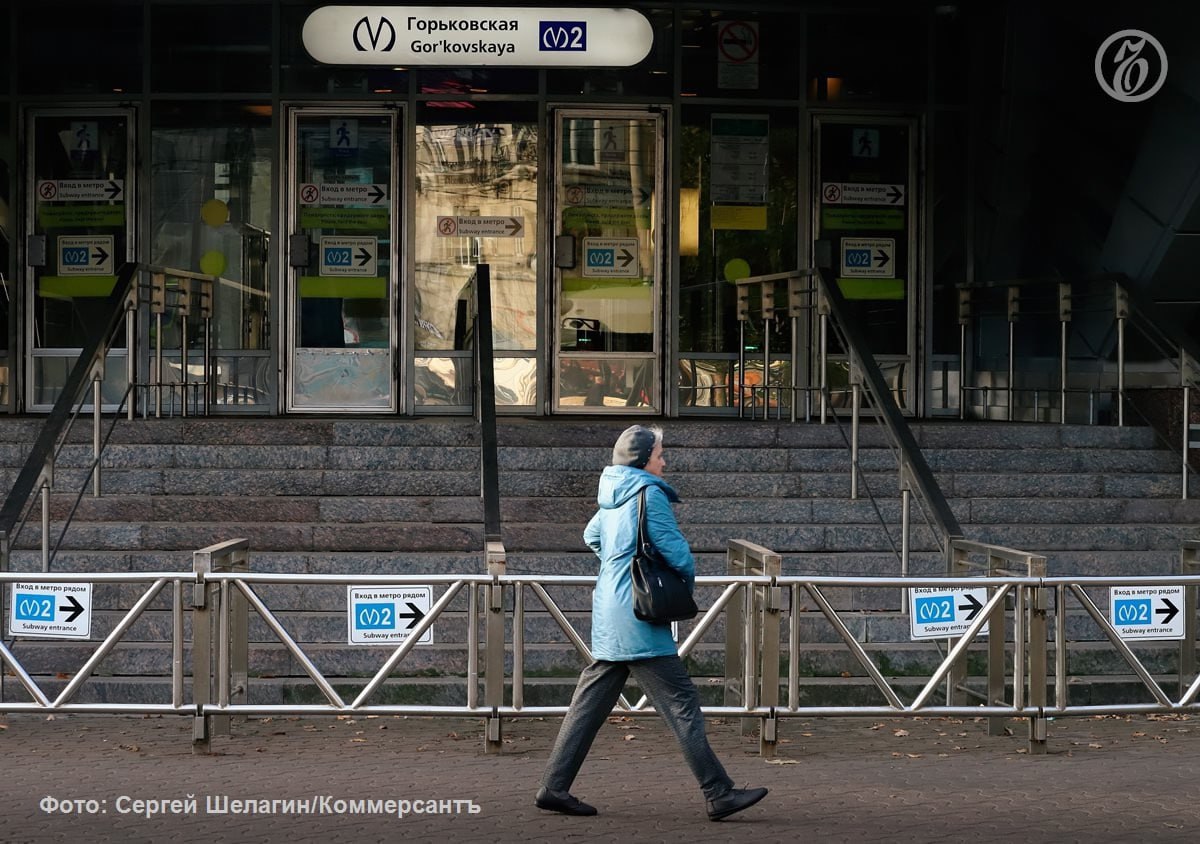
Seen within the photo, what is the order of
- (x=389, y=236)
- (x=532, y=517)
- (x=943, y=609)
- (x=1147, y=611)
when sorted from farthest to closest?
(x=389, y=236), (x=532, y=517), (x=1147, y=611), (x=943, y=609)

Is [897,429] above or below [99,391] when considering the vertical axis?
below

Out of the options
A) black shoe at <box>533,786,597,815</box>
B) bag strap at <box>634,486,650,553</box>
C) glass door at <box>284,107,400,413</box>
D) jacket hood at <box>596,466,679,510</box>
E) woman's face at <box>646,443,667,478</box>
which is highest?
glass door at <box>284,107,400,413</box>

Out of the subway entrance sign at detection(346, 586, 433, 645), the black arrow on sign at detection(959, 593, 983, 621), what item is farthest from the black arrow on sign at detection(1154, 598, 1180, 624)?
the subway entrance sign at detection(346, 586, 433, 645)

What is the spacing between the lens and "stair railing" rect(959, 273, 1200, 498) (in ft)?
42.2

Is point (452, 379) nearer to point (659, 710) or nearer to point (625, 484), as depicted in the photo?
point (625, 484)

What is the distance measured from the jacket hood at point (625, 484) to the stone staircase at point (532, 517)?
237 cm

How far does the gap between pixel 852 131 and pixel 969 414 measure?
299 cm

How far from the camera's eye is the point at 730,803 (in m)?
6.71

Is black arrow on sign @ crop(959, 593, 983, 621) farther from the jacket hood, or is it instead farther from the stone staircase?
the jacket hood

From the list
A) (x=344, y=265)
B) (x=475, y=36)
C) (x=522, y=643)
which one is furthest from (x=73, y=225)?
(x=522, y=643)

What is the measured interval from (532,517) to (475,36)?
4.16m

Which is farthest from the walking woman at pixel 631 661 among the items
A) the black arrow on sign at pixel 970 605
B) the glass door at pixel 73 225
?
the glass door at pixel 73 225

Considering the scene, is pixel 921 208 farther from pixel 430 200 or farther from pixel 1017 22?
pixel 430 200

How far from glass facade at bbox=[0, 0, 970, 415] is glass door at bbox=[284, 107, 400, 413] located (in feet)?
0.07
